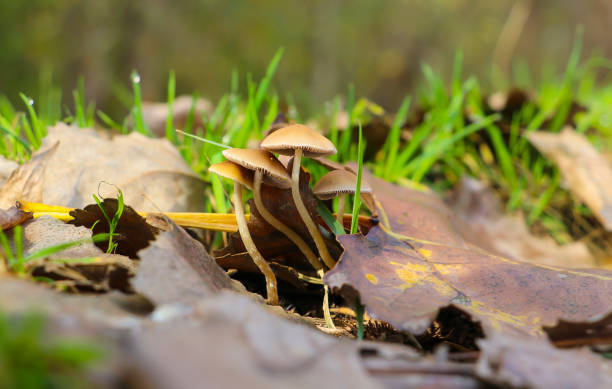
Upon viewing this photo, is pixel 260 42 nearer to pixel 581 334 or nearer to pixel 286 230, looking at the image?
pixel 286 230

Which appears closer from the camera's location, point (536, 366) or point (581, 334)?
point (536, 366)

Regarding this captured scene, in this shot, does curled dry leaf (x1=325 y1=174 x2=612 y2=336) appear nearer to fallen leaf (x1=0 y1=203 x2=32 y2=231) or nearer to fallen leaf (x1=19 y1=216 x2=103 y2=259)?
fallen leaf (x1=19 y1=216 x2=103 y2=259)

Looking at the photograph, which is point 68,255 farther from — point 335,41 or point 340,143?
point 335,41

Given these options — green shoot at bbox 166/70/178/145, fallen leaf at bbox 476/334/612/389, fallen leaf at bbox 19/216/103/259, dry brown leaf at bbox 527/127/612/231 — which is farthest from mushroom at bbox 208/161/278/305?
dry brown leaf at bbox 527/127/612/231

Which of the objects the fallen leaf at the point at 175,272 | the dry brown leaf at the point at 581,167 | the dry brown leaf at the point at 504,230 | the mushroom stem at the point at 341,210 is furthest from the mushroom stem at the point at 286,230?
the dry brown leaf at the point at 581,167

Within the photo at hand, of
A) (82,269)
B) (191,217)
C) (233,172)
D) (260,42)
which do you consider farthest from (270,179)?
(260,42)

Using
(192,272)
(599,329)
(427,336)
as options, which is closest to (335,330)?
(427,336)

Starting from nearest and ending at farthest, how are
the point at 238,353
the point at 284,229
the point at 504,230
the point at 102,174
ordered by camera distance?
the point at 238,353
the point at 284,229
the point at 102,174
the point at 504,230
